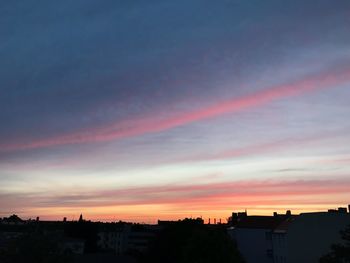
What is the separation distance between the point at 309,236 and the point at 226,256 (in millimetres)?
22779

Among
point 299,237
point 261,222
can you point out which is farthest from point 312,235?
point 261,222

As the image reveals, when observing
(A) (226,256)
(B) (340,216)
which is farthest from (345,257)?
(B) (340,216)

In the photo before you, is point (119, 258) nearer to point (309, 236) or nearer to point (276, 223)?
point (276, 223)

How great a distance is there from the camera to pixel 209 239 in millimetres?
45938

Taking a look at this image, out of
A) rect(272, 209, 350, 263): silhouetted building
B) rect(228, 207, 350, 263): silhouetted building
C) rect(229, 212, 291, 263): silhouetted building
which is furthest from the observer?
rect(229, 212, 291, 263): silhouetted building

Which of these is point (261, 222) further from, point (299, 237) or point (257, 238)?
point (299, 237)

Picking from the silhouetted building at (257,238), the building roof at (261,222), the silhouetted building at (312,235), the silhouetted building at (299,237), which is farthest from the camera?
the building roof at (261,222)

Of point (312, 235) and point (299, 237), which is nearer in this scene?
point (312, 235)

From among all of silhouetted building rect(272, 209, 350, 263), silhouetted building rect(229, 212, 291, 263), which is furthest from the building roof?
silhouetted building rect(272, 209, 350, 263)

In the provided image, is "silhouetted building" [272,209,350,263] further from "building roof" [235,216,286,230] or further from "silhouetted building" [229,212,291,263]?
"building roof" [235,216,286,230]

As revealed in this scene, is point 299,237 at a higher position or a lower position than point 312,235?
lower

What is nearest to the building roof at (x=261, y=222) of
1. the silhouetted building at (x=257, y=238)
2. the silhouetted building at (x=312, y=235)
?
the silhouetted building at (x=257, y=238)

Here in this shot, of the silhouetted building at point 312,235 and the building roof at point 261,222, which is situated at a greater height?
the building roof at point 261,222

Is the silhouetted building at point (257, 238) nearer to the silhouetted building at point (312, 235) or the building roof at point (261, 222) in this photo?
the building roof at point (261, 222)
